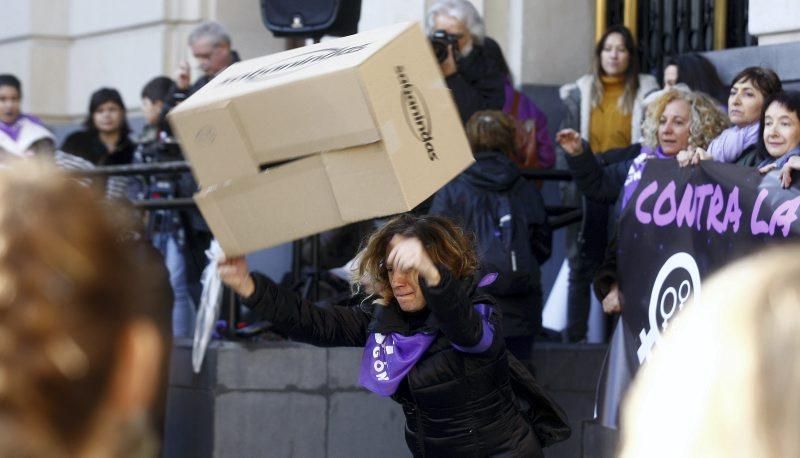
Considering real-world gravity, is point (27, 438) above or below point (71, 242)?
below

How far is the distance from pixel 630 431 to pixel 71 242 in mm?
724

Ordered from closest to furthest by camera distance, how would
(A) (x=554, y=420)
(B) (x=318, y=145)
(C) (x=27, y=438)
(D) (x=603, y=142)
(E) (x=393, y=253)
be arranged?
(C) (x=27, y=438) → (B) (x=318, y=145) → (E) (x=393, y=253) → (A) (x=554, y=420) → (D) (x=603, y=142)

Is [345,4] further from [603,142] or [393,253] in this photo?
[393,253]

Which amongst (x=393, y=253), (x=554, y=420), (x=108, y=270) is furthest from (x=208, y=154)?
(x=108, y=270)

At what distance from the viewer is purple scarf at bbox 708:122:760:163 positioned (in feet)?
22.4

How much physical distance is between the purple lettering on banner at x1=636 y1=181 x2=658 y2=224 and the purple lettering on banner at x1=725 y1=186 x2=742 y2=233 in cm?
56

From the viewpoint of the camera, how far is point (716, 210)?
20.5 feet

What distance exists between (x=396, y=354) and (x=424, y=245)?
388 mm

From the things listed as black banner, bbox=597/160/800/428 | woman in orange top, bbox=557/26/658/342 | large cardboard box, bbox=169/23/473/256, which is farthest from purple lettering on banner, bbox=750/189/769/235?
woman in orange top, bbox=557/26/658/342

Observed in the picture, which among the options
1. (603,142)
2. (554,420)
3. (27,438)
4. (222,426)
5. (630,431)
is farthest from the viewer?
(603,142)

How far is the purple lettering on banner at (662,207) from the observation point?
21.5 ft

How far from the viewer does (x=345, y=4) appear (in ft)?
28.9

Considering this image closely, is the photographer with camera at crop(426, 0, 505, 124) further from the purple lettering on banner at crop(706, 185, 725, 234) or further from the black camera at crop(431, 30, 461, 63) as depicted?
the purple lettering on banner at crop(706, 185, 725, 234)

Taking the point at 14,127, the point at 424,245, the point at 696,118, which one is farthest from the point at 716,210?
the point at 14,127
